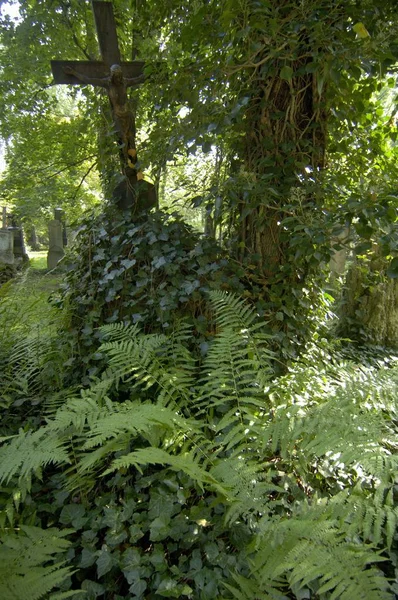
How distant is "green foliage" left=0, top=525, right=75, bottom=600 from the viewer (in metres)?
1.11

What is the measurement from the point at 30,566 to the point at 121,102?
110 inches

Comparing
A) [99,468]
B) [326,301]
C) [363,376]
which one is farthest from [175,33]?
[99,468]

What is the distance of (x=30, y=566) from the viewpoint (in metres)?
1.31

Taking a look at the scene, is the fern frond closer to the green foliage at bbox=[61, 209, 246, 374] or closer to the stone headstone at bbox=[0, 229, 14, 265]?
the green foliage at bbox=[61, 209, 246, 374]

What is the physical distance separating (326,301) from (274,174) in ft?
3.78

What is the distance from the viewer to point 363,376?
7.28 feet

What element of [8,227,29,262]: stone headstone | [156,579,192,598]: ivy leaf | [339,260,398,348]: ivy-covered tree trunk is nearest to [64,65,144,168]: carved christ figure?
[156,579,192,598]: ivy leaf

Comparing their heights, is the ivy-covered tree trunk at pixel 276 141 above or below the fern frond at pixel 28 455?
above

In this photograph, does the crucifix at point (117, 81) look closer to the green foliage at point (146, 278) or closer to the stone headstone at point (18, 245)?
the green foliage at point (146, 278)

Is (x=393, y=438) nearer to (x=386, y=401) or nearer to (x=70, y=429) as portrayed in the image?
(x=386, y=401)

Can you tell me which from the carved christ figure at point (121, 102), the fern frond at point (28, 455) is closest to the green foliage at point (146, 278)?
the carved christ figure at point (121, 102)

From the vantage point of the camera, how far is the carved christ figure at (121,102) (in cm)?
266

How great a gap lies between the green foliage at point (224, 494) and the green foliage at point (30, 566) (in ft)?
0.56

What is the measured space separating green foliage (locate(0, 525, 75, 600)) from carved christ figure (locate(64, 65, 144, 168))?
7.68ft
